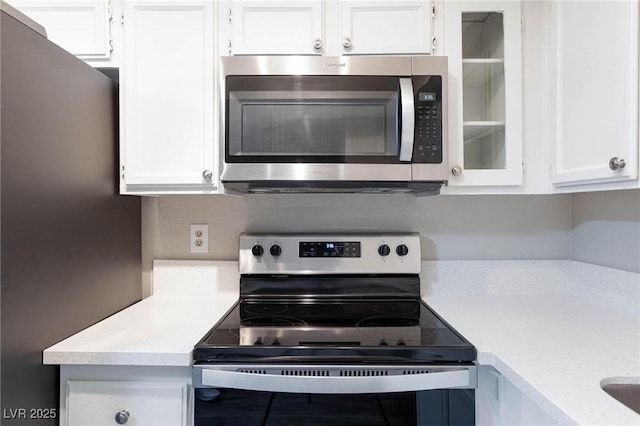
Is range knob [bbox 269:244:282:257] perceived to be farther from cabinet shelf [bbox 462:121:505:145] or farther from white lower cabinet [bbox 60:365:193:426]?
cabinet shelf [bbox 462:121:505:145]

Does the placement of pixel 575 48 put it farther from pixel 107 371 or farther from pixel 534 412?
pixel 107 371

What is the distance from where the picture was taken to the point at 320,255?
150cm

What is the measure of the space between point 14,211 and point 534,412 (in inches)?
51.5

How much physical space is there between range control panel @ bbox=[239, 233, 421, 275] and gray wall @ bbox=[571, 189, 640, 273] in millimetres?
705

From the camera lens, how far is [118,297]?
1.38 metres

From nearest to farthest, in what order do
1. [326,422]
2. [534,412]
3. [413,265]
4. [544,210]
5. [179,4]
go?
[534,412] → [326,422] → [179,4] → [413,265] → [544,210]

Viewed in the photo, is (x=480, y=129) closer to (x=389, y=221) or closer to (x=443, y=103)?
(x=443, y=103)

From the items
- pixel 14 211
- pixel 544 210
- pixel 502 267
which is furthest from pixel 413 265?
pixel 14 211

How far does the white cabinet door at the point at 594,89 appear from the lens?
98 centimetres

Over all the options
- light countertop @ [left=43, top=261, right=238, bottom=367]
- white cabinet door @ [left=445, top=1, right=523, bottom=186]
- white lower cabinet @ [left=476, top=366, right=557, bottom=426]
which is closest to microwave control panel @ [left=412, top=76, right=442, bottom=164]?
white cabinet door @ [left=445, top=1, right=523, bottom=186]

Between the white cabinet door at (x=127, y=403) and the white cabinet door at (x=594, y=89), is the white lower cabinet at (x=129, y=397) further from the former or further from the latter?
the white cabinet door at (x=594, y=89)

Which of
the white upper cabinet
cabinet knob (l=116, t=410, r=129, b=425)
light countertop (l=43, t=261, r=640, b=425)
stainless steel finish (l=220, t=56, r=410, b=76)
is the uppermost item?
the white upper cabinet

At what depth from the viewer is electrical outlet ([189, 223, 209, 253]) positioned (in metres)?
1.62

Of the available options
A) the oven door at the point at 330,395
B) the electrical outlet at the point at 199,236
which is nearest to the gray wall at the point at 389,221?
the electrical outlet at the point at 199,236
